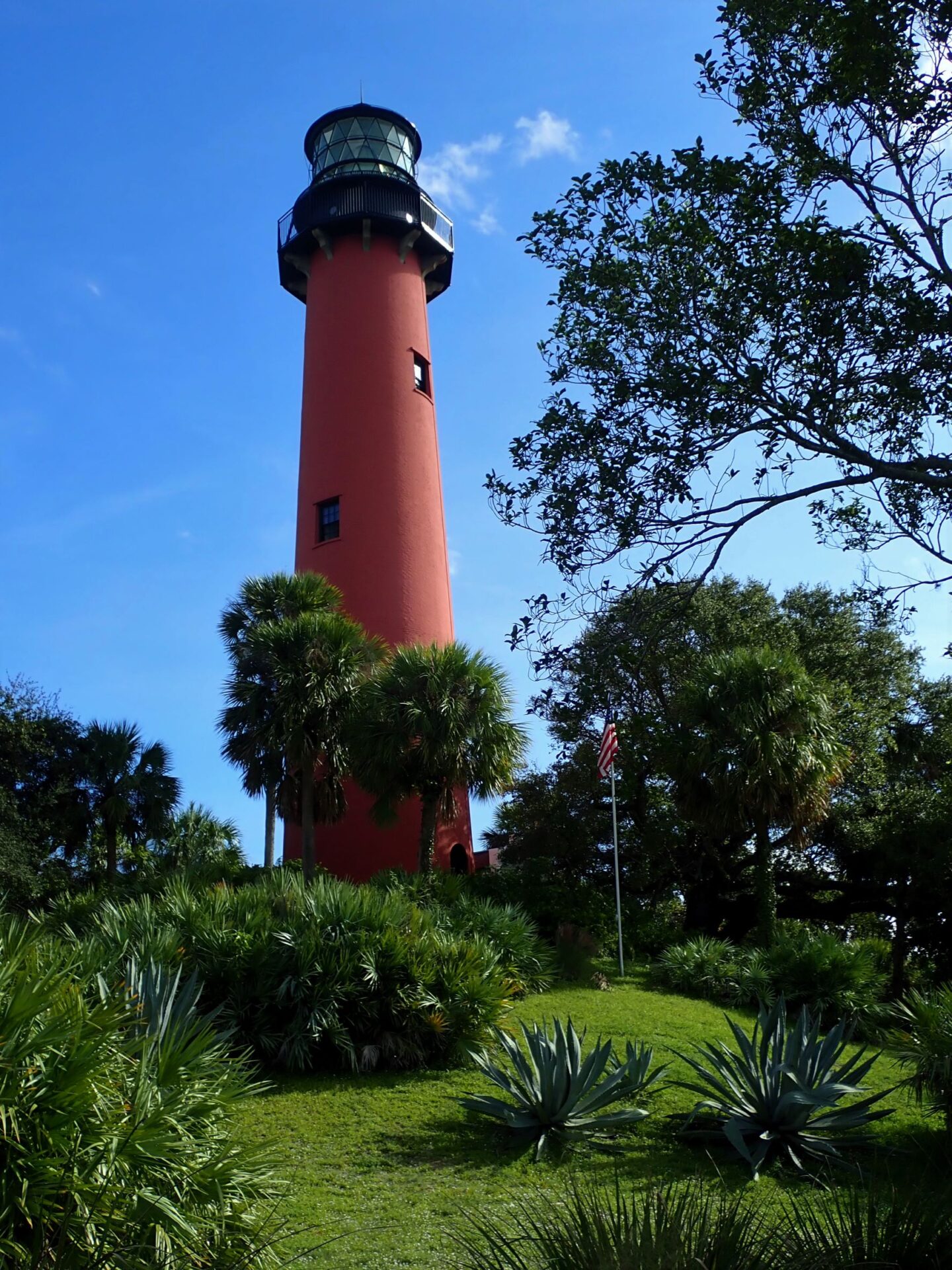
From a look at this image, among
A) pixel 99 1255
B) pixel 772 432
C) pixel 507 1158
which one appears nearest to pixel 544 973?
pixel 507 1158

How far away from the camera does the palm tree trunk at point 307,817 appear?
63.6ft

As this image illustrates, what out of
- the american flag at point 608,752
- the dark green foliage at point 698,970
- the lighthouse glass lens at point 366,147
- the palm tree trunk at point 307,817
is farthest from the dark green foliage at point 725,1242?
the lighthouse glass lens at point 366,147

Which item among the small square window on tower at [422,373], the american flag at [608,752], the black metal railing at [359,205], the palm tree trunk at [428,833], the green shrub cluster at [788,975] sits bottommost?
the green shrub cluster at [788,975]

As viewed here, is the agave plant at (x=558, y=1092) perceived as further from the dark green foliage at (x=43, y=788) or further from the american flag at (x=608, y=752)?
the dark green foliage at (x=43, y=788)

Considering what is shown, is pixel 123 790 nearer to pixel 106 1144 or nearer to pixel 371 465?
pixel 371 465

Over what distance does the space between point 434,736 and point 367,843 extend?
4.58 m

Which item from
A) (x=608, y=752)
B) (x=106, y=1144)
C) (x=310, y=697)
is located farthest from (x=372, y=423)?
(x=106, y=1144)

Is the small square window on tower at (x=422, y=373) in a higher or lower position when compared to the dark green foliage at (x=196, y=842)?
higher

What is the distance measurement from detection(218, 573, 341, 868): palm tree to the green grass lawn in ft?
34.9

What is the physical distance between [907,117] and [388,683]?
42.6 feet

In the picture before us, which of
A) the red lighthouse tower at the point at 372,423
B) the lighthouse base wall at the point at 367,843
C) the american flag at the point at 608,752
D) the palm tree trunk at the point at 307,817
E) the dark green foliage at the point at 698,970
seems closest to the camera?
the american flag at the point at 608,752

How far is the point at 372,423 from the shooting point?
76.1ft

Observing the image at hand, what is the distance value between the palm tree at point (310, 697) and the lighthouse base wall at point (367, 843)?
1018mm

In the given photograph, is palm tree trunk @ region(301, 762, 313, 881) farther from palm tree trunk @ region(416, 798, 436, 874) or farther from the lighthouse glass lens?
the lighthouse glass lens
